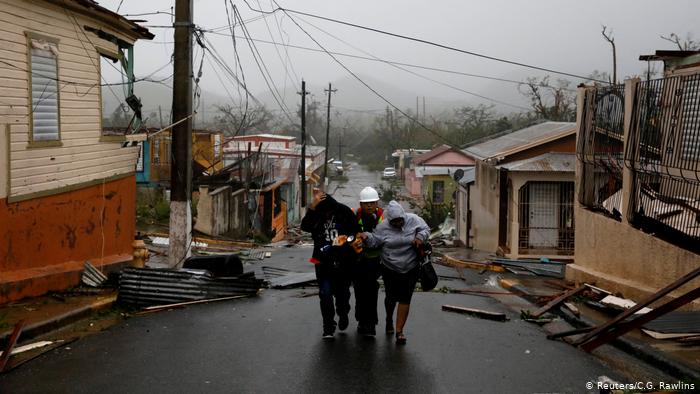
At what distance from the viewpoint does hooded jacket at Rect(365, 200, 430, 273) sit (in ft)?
→ 25.8

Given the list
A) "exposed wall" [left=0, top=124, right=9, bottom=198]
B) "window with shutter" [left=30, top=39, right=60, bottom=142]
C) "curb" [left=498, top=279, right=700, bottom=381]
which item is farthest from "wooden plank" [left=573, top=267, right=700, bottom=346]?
"window with shutter" [left=30, top=39, right=60, bottom=142]

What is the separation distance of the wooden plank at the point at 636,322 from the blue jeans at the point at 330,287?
2.72 m

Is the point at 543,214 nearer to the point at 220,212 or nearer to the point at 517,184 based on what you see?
the point at 517,184

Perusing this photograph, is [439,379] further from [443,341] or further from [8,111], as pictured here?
[8,111]

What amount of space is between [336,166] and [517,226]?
60061 mm

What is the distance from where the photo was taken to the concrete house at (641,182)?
33.6ft

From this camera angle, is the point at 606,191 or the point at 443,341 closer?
the point at 443,341

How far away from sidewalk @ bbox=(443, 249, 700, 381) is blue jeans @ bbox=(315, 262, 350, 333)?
2875 mm

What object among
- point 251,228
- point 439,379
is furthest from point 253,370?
point 251,228

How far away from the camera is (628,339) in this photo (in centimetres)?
834

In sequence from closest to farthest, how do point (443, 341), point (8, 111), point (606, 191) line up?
point (443, 341), point (8, 111), point (606, 191)

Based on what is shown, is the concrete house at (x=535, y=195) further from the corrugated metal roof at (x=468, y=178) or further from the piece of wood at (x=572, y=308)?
the piece of wood at (x=572, y=308)

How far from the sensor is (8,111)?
10.4 meters

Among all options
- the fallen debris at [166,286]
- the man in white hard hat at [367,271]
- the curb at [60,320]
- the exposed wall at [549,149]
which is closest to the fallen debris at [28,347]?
the curb at [60,320]
